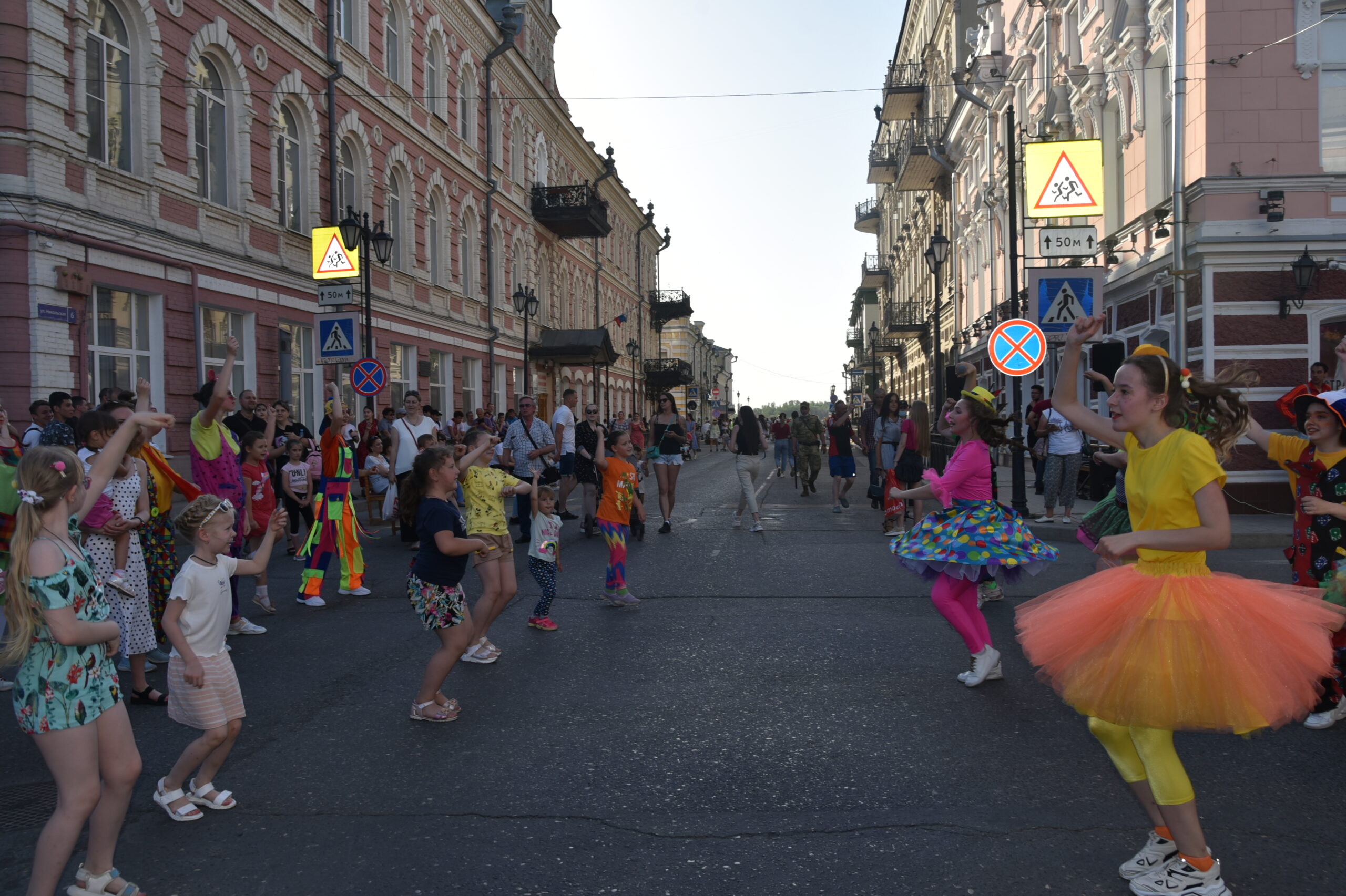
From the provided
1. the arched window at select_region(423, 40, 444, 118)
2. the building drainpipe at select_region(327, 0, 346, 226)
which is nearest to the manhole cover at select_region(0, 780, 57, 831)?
the building drainpipe at select_region(327, 0, 346, 226)

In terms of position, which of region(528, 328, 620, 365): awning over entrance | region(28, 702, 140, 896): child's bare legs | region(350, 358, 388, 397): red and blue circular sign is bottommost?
region(28, 702, 140, 896): child's bare legs

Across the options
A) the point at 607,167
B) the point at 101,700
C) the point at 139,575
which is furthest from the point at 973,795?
the point at 607,167

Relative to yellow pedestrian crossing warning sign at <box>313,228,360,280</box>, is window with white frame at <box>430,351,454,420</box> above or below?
below

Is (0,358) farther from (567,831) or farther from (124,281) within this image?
(567,831)

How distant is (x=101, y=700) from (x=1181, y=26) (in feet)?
55.3

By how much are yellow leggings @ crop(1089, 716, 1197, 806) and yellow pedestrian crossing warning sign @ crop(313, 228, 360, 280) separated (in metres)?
18.5

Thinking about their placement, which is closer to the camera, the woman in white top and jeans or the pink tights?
the pink tights

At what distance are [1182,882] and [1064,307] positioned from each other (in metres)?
11.6

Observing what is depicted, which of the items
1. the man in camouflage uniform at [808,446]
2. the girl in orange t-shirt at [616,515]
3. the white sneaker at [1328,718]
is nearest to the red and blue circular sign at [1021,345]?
the man in camouflage uniform at [808,446]

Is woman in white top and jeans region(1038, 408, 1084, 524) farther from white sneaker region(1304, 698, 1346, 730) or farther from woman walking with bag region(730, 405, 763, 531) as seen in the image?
white sneaker region(1304, 698, 1346, 730)

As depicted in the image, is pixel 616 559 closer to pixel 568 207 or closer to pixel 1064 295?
pixel 1064 295

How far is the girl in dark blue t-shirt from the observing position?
532 cm

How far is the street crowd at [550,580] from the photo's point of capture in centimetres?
319

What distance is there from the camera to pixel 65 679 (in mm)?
3223
